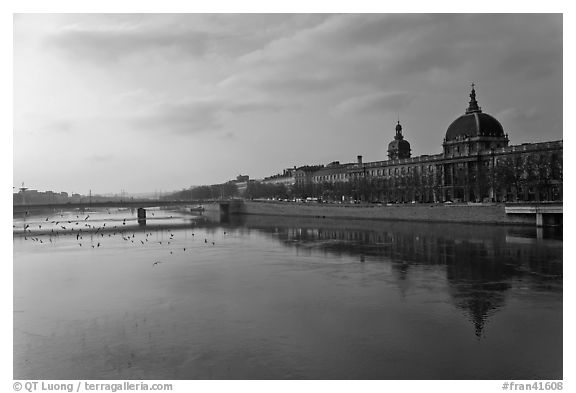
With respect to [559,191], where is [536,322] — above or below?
below

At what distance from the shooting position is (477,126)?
339 ft

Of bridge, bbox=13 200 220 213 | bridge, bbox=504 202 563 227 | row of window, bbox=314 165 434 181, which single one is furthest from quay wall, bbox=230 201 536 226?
row of window, bbox=314 165 434 181

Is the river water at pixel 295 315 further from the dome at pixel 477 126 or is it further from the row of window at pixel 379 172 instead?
the row of window at pixel 379 172

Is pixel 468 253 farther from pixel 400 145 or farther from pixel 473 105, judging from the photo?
pixel 400 145

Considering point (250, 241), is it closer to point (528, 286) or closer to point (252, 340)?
point (528, 286)

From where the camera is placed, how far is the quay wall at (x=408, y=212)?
64000mm

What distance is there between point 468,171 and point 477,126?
13139 mm

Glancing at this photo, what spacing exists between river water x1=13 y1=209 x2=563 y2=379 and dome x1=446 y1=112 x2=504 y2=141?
2584 inches

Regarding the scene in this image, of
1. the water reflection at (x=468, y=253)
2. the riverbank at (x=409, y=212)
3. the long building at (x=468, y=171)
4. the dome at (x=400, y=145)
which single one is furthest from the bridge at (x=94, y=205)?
the dome at (x=400, y=145)

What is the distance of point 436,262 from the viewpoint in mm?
35188

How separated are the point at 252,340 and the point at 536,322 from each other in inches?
422

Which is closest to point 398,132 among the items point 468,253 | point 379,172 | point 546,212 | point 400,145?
point 400,145

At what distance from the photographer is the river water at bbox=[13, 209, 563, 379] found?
1559cm
